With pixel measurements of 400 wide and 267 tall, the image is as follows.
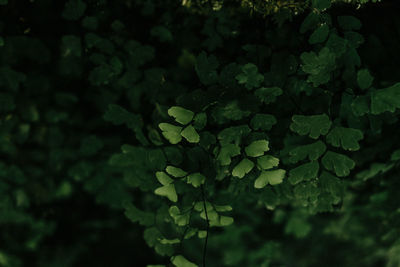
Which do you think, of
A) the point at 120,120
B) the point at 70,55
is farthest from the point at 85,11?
the point at 120,120

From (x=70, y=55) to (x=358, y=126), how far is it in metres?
1.34

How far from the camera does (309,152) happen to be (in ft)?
4.28

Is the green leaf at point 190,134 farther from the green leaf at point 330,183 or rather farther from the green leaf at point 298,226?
the green leaf at point 298,226

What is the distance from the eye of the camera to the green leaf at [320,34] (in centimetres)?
124

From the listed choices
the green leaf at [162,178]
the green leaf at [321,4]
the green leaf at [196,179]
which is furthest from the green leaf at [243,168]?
the green leaf at [321,4]

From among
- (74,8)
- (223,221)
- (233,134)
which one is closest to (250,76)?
(233,134)

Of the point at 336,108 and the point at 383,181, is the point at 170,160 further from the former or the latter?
the point at 383,181

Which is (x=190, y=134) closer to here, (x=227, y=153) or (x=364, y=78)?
(x=227, y=153)

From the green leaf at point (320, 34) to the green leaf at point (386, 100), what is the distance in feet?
0.84

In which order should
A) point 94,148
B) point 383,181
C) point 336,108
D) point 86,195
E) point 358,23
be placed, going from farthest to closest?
1. point 86,195
2. point 94,148
3. point 383,181
4. point 336,108
5. point 358,23

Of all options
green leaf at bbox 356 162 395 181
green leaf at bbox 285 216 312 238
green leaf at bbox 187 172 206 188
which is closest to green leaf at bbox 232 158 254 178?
green leaf at bbox 187 172 206 188

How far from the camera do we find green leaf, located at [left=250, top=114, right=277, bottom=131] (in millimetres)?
1320

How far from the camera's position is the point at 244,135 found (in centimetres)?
132

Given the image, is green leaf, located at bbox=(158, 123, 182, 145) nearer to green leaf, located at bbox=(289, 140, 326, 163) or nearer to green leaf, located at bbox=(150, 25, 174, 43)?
green leaf, located at bbox=(289, 140, 326, 163)
